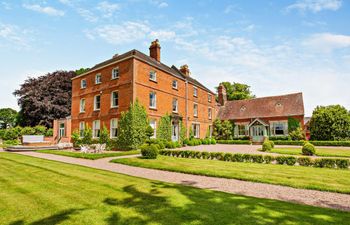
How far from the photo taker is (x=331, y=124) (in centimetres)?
2964

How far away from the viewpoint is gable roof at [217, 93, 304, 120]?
114ft

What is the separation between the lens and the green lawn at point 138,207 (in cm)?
456

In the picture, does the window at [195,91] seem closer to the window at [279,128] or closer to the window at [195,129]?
the window at [195,129]

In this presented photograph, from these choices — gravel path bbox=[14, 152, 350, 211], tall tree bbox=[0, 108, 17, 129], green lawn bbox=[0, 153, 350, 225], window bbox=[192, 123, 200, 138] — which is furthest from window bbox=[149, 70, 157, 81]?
tall tree bbox=[0, 108, 17, 129]

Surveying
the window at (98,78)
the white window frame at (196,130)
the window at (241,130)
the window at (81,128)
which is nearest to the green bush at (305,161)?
the white window frame at (196,130)

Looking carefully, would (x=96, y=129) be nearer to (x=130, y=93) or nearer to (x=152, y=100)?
(x=130, y=93)

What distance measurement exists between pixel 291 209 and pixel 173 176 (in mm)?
5382

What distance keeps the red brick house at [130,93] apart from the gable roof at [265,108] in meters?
11.4

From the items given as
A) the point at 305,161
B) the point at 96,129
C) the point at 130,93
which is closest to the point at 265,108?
the point at 130,93

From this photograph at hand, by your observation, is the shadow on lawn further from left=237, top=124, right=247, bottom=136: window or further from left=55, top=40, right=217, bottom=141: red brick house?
left=237, top=124, right=247, bottom=136: window

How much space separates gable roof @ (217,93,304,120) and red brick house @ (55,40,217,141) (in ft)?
37.3

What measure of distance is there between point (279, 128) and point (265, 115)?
123 inches

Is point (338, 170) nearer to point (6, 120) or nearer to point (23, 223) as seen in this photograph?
point (23, 223)

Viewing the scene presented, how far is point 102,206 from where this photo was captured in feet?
17.5
